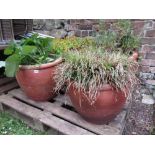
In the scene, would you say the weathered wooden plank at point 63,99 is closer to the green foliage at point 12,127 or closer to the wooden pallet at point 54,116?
the wooden pallet at point 54,116

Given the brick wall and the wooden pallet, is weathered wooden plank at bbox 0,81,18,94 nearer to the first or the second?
the wooden pallet

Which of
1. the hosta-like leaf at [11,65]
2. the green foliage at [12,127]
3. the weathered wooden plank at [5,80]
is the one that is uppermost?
the hosta-like leaf at [11,65]

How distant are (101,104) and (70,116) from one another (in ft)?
1.20

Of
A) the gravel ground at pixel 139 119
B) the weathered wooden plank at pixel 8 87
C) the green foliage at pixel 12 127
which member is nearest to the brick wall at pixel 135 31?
the gravel ground at pixel 139 119

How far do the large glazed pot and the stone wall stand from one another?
0.96 meters

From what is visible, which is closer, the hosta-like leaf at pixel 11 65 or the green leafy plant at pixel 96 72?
the green leafy plant at pixel 96 72

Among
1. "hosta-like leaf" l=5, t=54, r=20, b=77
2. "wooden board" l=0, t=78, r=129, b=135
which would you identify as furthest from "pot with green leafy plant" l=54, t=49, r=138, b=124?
"hosta-like leaf" l=5, t=54, r=20, b=77

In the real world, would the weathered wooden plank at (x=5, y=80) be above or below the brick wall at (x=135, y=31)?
below

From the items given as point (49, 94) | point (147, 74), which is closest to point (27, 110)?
point (49, 94)

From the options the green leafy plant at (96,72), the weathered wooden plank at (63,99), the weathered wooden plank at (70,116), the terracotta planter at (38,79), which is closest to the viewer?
the green leafy plant at (96,72)

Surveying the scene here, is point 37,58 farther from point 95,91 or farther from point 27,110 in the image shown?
point 95,91

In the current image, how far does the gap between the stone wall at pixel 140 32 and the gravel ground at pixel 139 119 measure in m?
0.33

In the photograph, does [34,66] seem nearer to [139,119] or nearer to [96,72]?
[96,72]

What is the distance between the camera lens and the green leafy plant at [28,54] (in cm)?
161
